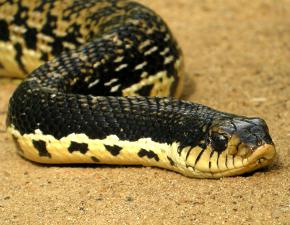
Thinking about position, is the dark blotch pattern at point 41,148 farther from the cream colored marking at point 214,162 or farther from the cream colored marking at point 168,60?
the cream colored marking at point 168,60

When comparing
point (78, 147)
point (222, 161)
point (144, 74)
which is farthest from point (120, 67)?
point (222, 161)

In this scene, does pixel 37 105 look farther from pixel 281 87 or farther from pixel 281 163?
pixel 281 87

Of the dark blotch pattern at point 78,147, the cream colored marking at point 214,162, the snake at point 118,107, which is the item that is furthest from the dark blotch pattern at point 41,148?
the cream colored marking at point 214,162

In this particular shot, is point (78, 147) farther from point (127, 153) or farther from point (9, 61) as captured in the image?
point (9, 61)

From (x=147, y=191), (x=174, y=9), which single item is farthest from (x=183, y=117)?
(x=174, y=9)

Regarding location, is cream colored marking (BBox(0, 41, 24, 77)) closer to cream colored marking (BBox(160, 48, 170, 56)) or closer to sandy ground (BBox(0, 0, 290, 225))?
sandy ground (BBox(0, 0, 290, 225))

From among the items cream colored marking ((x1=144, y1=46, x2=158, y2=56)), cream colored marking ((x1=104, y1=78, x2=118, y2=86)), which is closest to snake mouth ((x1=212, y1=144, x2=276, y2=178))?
cream colored marking ((x1=104, y1=78, x2=118, y2=86))
